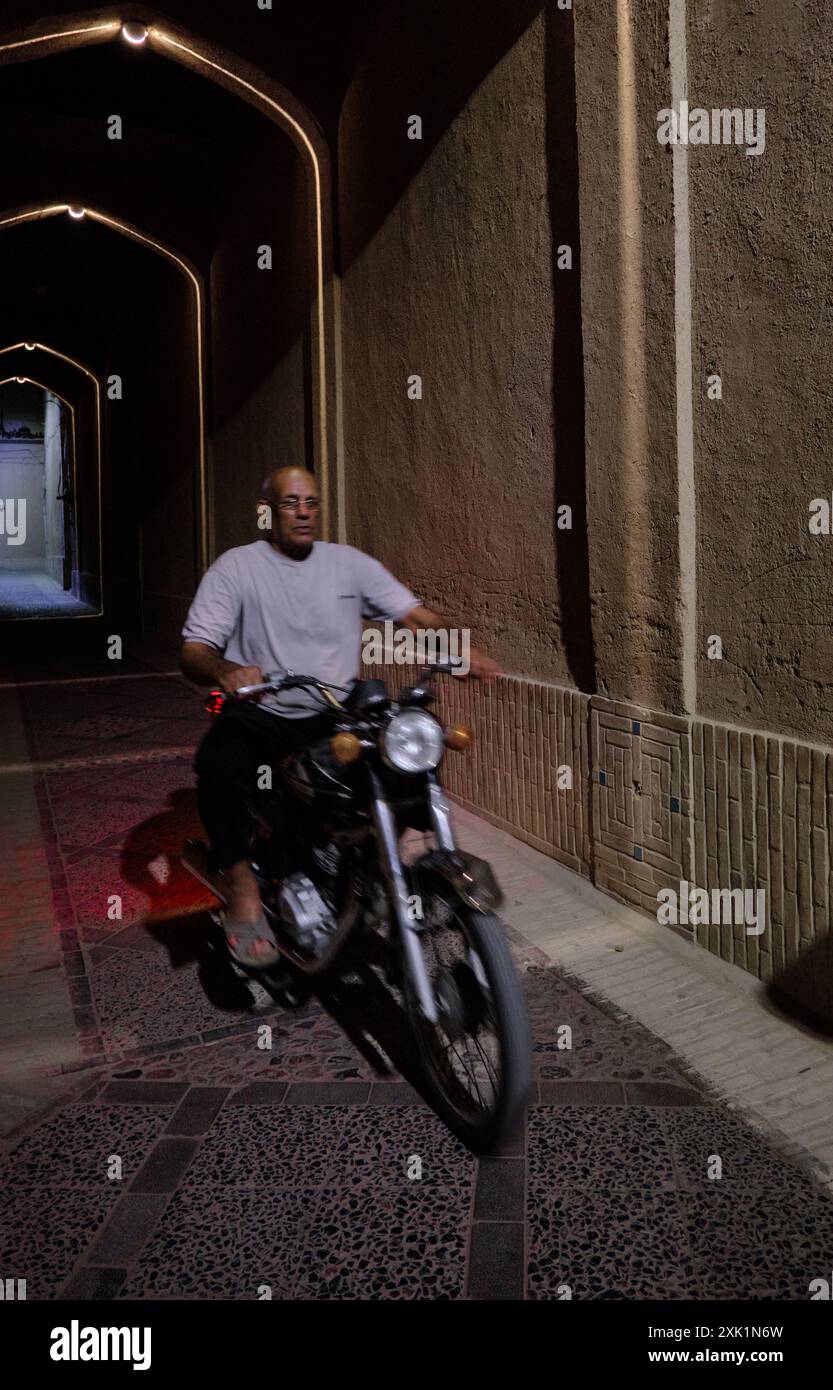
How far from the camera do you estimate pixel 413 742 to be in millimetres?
2625

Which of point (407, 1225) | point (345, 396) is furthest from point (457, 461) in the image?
point (407, 1225)

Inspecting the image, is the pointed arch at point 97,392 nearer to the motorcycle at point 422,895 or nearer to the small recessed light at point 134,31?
the small recessed light at point 134,31

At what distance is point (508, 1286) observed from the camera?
2.09m

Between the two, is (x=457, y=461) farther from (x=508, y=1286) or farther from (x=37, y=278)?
(x=37, y=278)

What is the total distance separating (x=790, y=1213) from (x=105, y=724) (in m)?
7.79

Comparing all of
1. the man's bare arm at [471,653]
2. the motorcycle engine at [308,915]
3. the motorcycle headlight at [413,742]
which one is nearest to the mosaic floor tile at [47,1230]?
the motorcycle engine at [308,915]

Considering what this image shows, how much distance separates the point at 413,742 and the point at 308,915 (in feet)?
2.84

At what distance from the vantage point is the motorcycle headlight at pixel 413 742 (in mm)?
2606

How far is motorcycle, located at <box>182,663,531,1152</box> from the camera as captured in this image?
2.45 metres

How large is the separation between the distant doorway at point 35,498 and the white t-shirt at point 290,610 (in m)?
29.6

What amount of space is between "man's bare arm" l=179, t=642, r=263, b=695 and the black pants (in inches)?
8.4

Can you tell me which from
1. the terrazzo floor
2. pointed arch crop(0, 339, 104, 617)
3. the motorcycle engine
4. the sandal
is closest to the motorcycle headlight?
the motorcycle engine

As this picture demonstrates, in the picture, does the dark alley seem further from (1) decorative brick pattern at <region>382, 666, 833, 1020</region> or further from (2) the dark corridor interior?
(2) the dark corridor interior

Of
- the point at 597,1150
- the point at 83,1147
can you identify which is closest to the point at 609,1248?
the point at 597,1150
